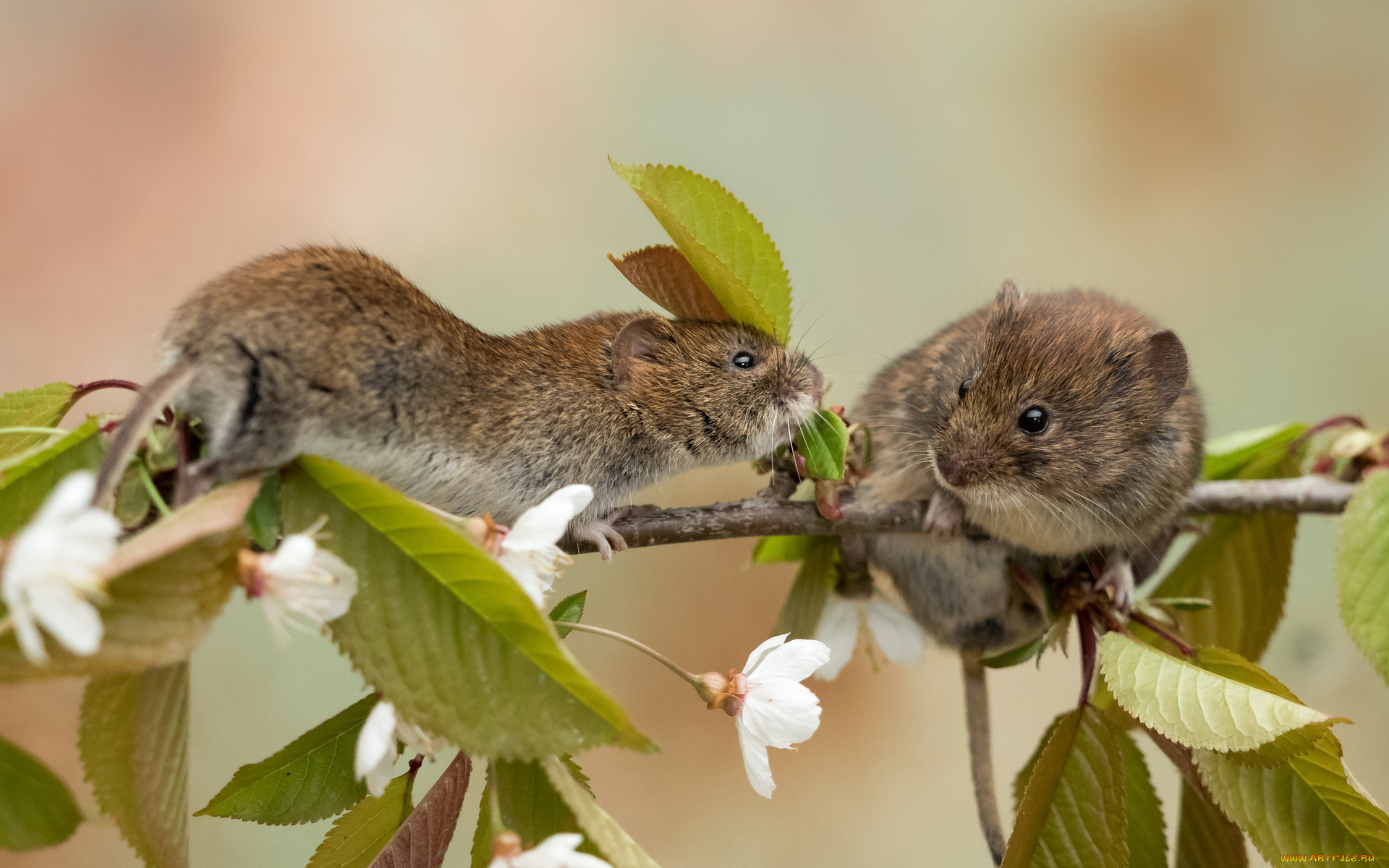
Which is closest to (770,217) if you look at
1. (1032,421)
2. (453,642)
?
(1032,421)

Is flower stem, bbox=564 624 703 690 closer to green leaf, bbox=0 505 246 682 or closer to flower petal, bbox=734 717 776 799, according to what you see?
flower petal, bbox=734 717 776 799

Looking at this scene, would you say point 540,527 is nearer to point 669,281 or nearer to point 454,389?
point 454,389

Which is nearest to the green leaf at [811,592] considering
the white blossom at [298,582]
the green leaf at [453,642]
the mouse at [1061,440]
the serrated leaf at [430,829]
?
the mouse at [1061,440]

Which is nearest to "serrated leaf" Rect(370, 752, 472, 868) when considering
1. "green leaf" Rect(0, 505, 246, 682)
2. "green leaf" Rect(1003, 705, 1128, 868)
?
"green leaf" Rect(0, 505, 246, 682)

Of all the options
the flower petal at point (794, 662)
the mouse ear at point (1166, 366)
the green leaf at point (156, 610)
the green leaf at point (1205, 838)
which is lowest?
the green leaf at point (1205, 838)

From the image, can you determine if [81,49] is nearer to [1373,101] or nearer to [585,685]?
[585,685]

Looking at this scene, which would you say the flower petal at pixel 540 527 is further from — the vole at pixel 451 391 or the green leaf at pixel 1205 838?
the green leaf at pixel 1205 838
